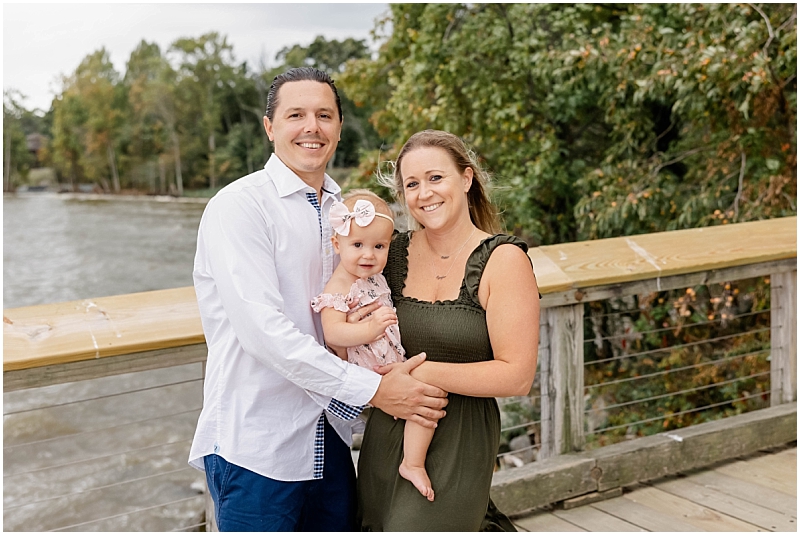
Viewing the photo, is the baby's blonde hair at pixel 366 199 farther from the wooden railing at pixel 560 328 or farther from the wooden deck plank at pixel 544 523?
the wooden deck plank at pixel 544 523

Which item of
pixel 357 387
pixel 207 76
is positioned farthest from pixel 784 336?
pixel 207 76

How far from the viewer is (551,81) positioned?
6.78 metres

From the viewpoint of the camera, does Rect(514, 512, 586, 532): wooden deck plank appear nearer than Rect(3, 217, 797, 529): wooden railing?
No

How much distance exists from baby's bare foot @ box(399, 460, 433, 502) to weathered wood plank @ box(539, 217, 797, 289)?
37.6 inches

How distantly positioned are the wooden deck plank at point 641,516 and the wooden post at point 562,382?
0.21m

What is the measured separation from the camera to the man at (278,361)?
154 centimetres

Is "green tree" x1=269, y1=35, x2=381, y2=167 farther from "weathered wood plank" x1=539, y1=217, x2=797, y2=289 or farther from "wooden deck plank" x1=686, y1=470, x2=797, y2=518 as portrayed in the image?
"wooden deck plank" x1=686, y1=470, x2=797, y2=518

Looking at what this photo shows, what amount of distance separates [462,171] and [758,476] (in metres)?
1.77

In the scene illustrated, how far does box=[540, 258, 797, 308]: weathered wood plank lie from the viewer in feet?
8.02

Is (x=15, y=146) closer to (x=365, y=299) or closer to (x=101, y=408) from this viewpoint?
(x=101, y=408)

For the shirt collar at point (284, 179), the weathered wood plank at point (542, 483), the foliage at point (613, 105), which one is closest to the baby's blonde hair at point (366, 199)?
the shirt collar at point (284, 179)

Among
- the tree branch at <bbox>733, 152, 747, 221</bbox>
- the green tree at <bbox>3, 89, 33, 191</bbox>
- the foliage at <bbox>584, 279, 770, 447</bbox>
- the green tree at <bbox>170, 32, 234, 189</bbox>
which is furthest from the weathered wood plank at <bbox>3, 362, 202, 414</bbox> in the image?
the green tree at <bbox>3, 89, 33, 191</bbox>

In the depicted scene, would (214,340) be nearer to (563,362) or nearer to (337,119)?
(337,119)

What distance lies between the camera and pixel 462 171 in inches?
67.1
